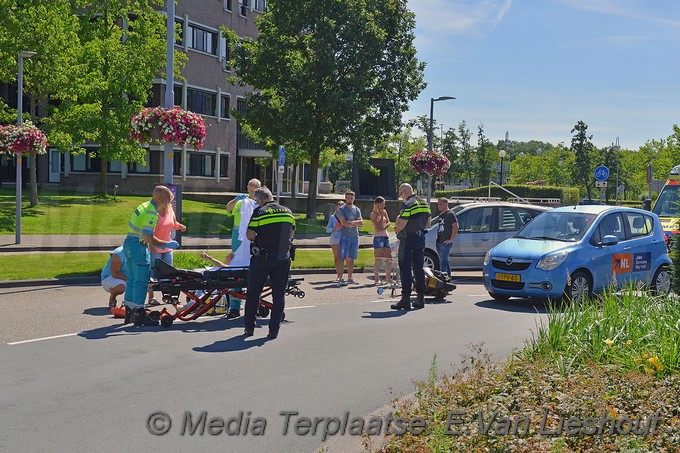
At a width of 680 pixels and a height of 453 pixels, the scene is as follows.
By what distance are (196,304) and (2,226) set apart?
62.0 ft

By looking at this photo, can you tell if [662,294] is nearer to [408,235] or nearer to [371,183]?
[408,235]

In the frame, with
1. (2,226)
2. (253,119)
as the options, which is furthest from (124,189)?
(2,226)

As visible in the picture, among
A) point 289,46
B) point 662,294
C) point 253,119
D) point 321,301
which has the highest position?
point 289,46

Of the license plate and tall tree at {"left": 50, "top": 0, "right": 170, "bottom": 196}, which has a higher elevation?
tall tree at {"left": 50, "top": 0, "right": 170, "bottom": 196}

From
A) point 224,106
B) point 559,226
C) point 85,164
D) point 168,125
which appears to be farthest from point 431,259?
point 224,106

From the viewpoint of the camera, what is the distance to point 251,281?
10.2 metres

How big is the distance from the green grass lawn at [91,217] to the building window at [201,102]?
10661mm

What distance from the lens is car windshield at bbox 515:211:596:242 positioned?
Result: 14.1m

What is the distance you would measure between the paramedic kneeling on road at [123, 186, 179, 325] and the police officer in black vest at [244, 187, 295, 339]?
1.43 m

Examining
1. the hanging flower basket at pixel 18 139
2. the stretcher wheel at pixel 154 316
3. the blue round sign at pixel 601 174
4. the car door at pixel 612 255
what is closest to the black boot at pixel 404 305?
the car door at pixel 612 255

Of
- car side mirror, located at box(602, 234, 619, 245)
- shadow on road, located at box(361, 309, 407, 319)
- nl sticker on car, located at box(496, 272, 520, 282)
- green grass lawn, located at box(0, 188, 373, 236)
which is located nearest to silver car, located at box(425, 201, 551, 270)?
nl sticker on car, located at box(496, 272, 520, 282)

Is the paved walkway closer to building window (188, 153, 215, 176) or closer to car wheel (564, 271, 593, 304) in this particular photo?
car wheel (564, 271, 593, 304)

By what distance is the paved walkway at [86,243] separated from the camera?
22.1 metres

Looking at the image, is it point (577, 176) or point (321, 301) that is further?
point (577, 176)
